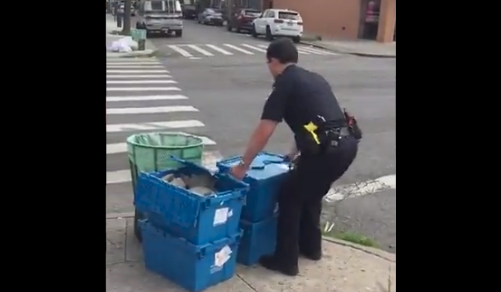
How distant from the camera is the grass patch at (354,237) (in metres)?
5.69

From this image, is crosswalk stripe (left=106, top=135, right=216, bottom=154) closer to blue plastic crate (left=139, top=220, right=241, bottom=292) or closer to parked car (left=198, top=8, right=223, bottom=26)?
blue plastic crate (left=139, top=220, right=241, bottom=292)

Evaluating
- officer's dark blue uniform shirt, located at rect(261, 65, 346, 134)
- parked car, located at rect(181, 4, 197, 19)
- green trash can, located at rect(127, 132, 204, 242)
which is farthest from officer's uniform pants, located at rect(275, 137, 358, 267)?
parked car, located at rect(181, 4, 197, 19)

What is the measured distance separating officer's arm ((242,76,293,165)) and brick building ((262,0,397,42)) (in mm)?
31259

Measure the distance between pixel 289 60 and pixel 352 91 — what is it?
11378 mm

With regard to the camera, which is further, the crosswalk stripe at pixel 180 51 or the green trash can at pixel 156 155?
the crosswalk stripe at pixel 180 51

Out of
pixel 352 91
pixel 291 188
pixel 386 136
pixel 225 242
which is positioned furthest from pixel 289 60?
pixel 352 91

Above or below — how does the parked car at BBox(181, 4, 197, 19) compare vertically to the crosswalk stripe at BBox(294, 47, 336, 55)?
above

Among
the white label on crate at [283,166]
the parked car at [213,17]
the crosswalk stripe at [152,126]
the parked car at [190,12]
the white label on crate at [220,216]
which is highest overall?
the parked car at [190,12]

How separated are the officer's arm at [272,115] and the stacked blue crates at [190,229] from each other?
312 mm

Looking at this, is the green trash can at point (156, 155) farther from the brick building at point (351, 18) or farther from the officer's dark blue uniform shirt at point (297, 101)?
the brick building at point (351, 18)

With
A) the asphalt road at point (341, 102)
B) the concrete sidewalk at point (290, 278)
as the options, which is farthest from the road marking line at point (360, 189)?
the concrete sidewalk at point (290, 278)

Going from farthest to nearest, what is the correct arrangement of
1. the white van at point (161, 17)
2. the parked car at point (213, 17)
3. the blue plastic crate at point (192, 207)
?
the parked car at point (213, 17) → the white van at point (161, 17) → the blue plastic crate at point (192, 207)

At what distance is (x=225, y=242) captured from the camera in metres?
4.37

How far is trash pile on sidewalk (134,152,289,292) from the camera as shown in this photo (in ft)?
13.8
